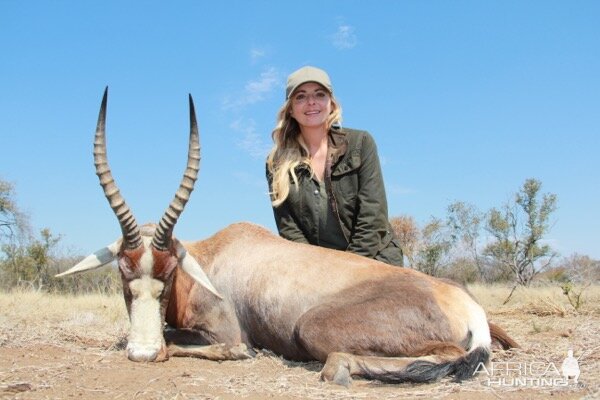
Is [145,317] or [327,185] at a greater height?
[327,185]

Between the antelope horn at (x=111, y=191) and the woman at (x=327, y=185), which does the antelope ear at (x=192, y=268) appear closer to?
the antelope horn at (x=111, y=191)

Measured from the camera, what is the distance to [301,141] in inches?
284

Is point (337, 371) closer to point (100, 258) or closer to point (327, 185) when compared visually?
point (100, 258)

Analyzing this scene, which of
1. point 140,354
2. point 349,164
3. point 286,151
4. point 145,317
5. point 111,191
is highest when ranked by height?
point 286,151

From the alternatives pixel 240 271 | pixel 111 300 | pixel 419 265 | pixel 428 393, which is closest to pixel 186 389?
pixel 428 393

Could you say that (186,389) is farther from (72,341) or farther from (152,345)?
(72,341)

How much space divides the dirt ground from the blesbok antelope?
0.55 feet

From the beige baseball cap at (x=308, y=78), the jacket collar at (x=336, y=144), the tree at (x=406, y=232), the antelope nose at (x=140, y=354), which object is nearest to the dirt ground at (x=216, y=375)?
the antelope nose at (x=140, y=354)

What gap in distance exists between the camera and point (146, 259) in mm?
5148

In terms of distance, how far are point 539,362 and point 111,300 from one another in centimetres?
913

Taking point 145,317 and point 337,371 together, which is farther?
point 145,317

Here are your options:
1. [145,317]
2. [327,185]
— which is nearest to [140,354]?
[145,317]

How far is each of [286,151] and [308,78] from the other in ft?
3.04

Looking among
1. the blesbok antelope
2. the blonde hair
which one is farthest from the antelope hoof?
the blonde hair
